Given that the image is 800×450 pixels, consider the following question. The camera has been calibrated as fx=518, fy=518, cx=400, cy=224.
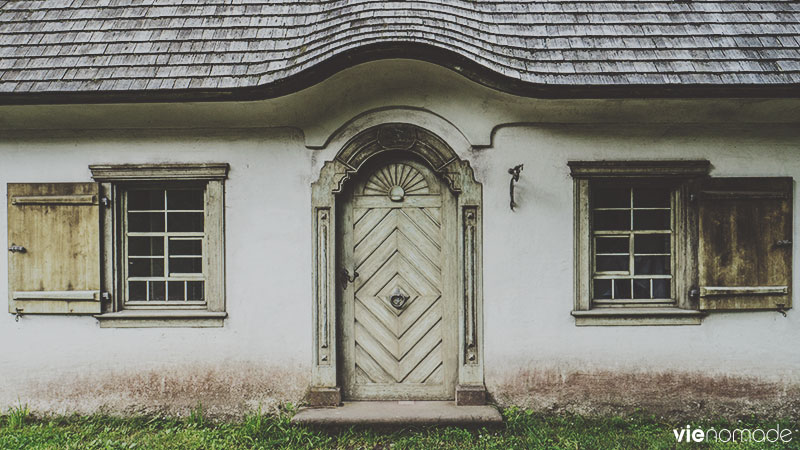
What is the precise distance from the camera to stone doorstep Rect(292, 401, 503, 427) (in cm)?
460

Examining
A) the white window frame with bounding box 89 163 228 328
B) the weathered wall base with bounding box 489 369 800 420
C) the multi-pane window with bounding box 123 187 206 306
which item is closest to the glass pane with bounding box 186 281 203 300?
the multi-pane window with bounding box 123 187 206 306

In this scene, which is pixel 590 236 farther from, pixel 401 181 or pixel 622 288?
pixel 401 181

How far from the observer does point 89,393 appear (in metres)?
5.04

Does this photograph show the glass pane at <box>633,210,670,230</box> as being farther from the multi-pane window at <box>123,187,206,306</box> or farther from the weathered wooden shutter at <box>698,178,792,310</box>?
the multi-pane window at <box>123,187,206,306</box>

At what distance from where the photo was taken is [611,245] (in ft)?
17.0

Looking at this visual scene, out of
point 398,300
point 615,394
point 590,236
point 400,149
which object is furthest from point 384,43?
point 615,394

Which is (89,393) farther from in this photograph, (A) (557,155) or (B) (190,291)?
(A) (557,155)

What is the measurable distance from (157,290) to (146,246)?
0.46 meters

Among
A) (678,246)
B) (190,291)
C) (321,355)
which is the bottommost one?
(321,355)

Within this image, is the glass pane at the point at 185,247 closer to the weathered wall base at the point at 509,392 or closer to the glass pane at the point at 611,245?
the weathered wall base at the point at 509,392

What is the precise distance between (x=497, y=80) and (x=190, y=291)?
3603 mm

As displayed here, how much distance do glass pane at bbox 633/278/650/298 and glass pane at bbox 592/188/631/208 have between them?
0.77 m

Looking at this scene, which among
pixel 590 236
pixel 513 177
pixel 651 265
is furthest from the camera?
pixel 651 265

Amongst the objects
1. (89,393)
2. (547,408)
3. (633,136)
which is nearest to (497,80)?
(633,136)
